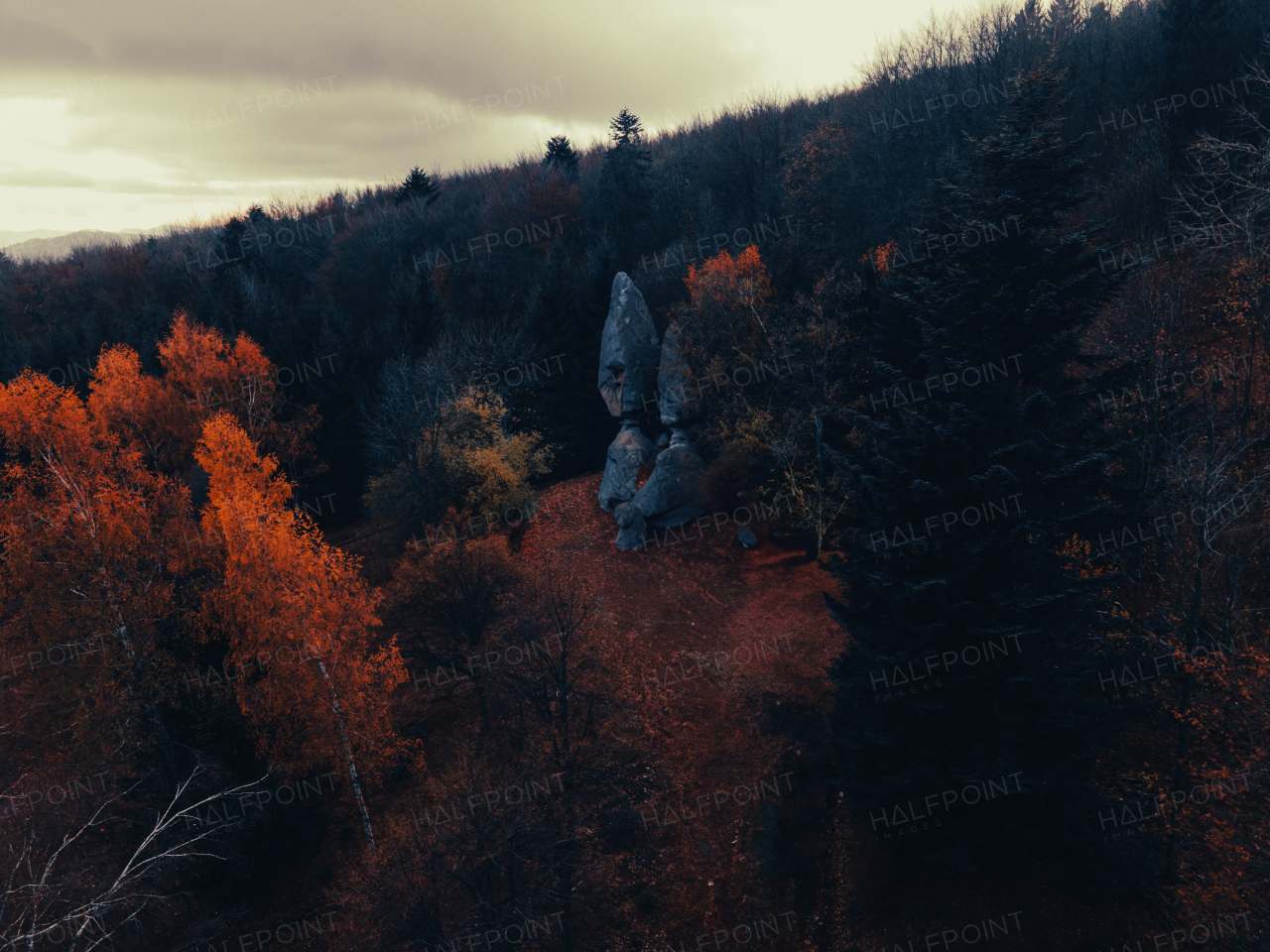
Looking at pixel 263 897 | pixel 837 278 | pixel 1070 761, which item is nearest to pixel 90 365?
pixel 263 897

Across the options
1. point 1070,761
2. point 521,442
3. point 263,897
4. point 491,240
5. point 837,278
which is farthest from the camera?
point 491,240

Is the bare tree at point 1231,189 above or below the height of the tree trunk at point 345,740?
above

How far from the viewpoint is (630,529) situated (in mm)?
32688

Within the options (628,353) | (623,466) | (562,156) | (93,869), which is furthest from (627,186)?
(93,869)

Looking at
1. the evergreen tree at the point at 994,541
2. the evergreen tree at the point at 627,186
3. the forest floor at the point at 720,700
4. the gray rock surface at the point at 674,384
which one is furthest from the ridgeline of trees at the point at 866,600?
the evergreen tree at the point at 627,186

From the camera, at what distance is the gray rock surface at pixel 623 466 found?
35.3 metres

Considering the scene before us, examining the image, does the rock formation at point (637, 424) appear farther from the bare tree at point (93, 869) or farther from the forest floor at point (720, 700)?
the bare tree at point (93, 869)

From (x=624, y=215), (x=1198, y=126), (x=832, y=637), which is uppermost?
(x=624, y=215)

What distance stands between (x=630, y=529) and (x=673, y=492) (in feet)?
10.9

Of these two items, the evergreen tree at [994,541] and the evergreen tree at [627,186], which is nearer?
the evergreen tree at [994,541]

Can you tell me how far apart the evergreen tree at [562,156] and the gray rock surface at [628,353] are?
36069 millimetres

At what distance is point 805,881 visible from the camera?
52.0 feet

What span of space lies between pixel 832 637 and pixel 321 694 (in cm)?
1972

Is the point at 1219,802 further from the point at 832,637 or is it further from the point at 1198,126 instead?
the point at 1198,126
